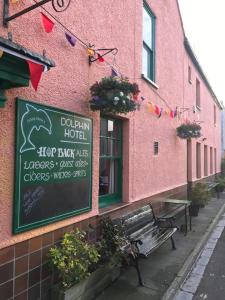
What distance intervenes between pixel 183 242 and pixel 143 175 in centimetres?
171

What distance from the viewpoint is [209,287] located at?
5.34m

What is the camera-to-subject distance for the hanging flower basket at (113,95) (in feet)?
16.1

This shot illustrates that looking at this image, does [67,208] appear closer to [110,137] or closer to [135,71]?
[110,137]

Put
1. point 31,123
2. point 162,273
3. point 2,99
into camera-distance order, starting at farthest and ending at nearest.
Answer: point 162,273 → point 31,123 → point 2,99

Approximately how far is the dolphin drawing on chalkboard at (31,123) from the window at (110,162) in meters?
2.01

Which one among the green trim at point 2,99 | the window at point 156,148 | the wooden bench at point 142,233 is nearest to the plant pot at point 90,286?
the wooden bench at point 142,233

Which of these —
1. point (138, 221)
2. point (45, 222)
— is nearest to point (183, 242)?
point (138, 221)

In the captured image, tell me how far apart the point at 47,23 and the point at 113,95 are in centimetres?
137

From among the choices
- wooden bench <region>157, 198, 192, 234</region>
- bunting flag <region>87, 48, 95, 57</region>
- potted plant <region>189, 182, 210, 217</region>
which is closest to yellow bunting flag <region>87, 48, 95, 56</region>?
bunting flag <region>87, 48, 95, 57</region>

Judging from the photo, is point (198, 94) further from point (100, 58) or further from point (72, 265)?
point (72, 265)

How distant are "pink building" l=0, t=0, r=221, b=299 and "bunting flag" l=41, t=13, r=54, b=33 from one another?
118 millimetres

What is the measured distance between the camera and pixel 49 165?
414 centimetres

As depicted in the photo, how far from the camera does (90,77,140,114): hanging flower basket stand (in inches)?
193

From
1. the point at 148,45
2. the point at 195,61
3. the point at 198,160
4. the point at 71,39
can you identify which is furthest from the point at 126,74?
the point at 198,160
